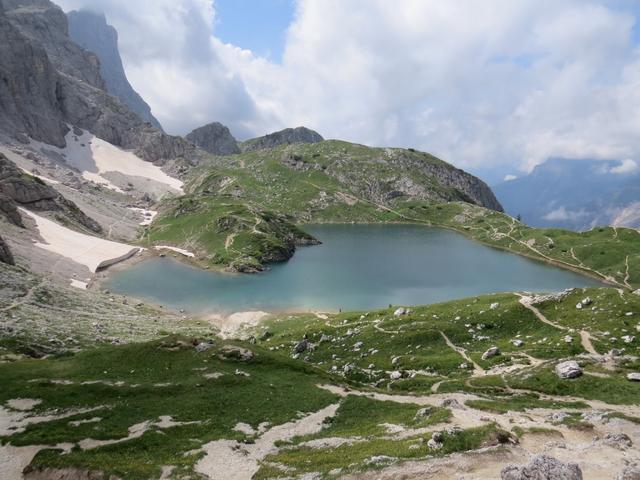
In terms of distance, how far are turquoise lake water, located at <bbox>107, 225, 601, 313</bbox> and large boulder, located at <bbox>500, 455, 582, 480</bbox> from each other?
86.6 meters

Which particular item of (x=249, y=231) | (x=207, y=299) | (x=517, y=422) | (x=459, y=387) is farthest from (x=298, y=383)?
(x=249, y=231)

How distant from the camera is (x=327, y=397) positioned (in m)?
43.1

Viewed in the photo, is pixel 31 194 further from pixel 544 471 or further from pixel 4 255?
pixel 544 471

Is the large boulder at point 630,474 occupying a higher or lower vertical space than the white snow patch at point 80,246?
lower

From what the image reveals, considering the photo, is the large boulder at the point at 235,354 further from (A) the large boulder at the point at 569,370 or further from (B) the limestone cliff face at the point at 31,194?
(B) the limestone cliff face at the point at 31,194

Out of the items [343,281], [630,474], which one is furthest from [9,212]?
[630,474]

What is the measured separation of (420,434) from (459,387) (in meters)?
16.7

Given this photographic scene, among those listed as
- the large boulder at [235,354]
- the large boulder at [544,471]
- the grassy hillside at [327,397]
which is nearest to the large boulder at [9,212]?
the grassy hillside at [327,397]

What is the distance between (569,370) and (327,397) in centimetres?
2502

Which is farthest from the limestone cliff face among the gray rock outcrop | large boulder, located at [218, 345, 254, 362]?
large boulder, located at [218, 345, 254, 362]

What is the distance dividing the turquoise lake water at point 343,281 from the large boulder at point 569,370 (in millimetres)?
64123

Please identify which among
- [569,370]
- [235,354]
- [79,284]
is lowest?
[235,354]

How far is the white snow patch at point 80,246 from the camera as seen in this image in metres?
144

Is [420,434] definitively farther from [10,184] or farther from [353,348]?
[10,184]
